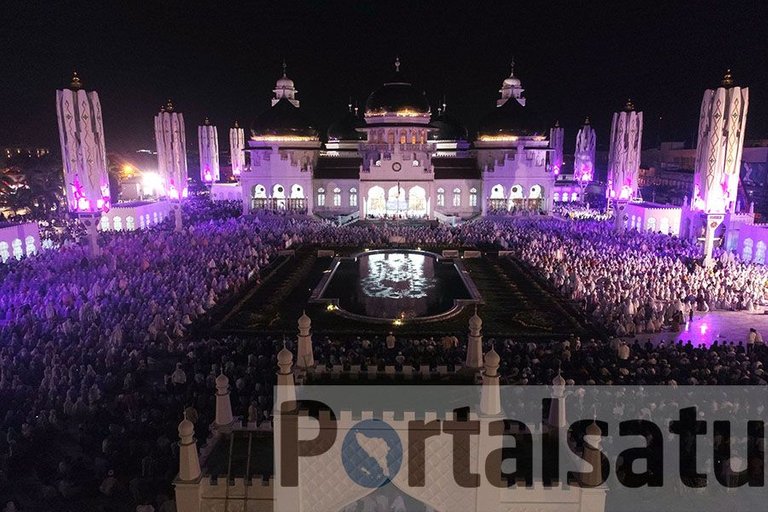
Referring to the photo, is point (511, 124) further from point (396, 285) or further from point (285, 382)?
point (285, 382)

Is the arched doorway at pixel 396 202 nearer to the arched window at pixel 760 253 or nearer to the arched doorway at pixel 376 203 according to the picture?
the arched doorway at pixel 376 203

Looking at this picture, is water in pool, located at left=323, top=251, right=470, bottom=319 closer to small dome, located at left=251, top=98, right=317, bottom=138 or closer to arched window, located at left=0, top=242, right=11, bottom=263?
arched window, located at left=0, top=242, right=11, bottom=263

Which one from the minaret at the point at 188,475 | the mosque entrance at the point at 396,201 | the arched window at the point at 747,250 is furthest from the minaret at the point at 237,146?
the minaret at the point at 188,475

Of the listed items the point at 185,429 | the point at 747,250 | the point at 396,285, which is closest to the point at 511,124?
the point at 747,250

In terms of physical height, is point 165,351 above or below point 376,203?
below

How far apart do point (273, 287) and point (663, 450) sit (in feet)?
50.5

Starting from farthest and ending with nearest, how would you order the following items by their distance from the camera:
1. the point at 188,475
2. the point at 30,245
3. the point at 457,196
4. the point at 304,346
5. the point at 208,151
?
the point at 208,151 → the point at 457,196 → the point at 30,245 → the point at 304,346 → the point at 188,475

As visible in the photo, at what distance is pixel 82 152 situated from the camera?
25.9 meters

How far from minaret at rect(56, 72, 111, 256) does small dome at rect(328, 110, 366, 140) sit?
1020 inches

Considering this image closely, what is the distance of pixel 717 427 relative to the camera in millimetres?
9922

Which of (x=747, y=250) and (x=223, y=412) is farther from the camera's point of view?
(x=747, y=250)

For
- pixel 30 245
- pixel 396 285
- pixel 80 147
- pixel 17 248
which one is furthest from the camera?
pixel 30 245

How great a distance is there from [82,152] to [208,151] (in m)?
27.8

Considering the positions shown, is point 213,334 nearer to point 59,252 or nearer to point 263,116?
point 59,252
